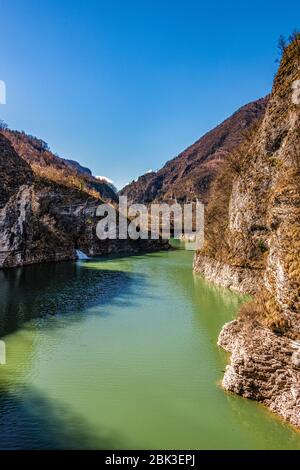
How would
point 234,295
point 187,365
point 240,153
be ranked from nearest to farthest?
point 187,365
point 234,295
point 240,153

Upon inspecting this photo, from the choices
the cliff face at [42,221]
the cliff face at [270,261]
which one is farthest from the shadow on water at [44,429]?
the cliff face at [42,221]

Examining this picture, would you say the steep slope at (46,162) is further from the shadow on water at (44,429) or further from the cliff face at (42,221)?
the shadow on water at (44,429)

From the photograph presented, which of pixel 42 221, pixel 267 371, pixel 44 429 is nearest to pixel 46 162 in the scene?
pixel 42 221

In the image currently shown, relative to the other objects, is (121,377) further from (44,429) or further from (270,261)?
(270,261)

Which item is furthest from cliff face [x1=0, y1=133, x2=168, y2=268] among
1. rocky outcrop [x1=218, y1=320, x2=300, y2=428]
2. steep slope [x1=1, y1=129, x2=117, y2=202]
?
rocky outcrop [x1=218, y1=320, x2=300, y2=428]

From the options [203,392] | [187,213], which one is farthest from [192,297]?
[187,213]
